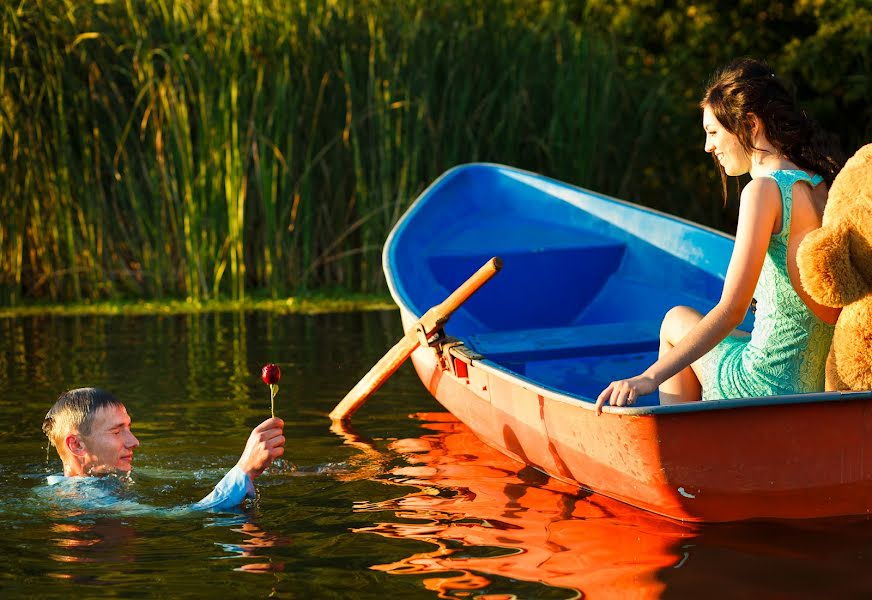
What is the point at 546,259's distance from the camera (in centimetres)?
631

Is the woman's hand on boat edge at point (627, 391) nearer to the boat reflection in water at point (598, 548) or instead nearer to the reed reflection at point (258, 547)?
the boat reflection in water at point (598, 548)

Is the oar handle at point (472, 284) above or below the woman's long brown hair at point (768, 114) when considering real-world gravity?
below

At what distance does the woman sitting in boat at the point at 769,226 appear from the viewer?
3592mm

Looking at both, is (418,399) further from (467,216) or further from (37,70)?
(37,70)

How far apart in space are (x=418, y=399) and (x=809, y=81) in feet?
21.1

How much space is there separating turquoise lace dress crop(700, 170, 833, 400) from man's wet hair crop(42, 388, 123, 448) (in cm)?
169

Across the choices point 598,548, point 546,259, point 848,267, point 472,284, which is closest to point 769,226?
point 848,267

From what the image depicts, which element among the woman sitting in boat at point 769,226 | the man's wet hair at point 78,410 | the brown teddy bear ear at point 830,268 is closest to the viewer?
the brown teddy bear ear at point 830,268

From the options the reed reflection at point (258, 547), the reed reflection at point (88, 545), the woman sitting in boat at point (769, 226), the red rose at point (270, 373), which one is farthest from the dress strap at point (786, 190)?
the reed reflection at point (88, 545)

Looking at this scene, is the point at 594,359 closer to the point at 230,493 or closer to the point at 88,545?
the point at 230,493

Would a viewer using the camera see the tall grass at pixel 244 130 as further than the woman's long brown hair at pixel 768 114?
Yes

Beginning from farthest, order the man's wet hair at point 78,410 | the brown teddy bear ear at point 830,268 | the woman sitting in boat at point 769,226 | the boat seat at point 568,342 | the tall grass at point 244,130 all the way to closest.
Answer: the tall grass at point 244,130 → the boat seat at point 568,342 → the man's wet hair at point 78,410 → the woman sitting in boat at point 769,226 → the brown teddy bear ear at point 830,268

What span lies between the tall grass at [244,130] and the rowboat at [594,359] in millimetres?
2085

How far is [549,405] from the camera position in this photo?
3.98m
